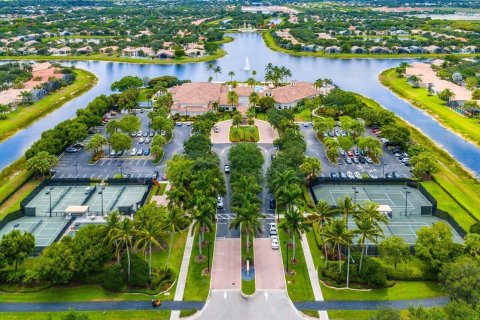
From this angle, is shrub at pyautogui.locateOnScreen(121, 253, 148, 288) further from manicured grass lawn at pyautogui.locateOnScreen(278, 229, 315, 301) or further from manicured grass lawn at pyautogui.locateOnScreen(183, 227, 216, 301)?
manicured grass lawn at pyautogui.locateOnScreen(278, 229, 315, 301)

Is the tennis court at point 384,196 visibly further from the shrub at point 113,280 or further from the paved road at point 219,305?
the shrub at point 113,280

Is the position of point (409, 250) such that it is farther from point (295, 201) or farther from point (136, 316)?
point (136, 316)

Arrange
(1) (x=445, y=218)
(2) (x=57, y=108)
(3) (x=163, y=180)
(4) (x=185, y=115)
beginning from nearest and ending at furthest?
1. (1) (x=445, y=218)
2. (3) (x=163, y=180)
3. (4) (x=185, y=115)
4. (2) (x=57, y=108)

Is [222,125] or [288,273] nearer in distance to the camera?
[288,273]

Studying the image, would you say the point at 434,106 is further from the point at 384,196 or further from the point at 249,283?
the point at 249,283

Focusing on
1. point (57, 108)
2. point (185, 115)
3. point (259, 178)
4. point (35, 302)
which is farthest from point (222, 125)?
point (35, 302)

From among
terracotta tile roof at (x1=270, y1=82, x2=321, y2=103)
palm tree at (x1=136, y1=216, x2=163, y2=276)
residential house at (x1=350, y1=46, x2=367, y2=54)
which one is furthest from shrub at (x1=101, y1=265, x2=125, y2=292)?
residential house at (x1=350, y1=46, x2=367, y2=54)
